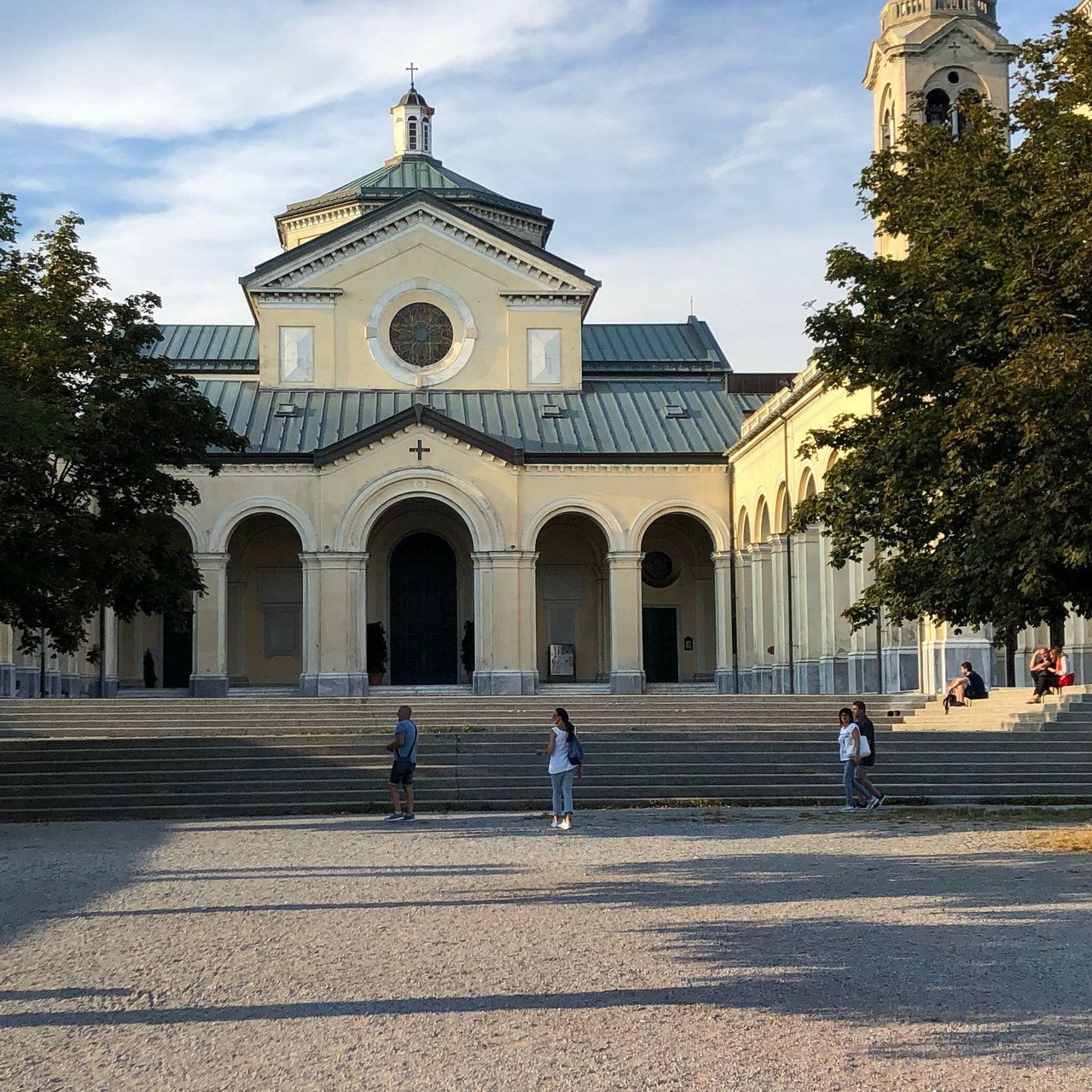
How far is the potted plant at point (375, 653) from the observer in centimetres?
4172

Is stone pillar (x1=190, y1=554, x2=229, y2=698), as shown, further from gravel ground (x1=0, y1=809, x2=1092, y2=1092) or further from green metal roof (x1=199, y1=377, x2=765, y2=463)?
gravel ground (x1=0, y1=809, x2=1092, y2=1092)

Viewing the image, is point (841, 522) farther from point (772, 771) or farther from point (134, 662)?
point (134, 662)

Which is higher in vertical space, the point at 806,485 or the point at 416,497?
the point at 416,497

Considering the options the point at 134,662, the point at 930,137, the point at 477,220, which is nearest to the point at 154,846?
the point at 930,137

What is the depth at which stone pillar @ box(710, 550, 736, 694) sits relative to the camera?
40.8 meters

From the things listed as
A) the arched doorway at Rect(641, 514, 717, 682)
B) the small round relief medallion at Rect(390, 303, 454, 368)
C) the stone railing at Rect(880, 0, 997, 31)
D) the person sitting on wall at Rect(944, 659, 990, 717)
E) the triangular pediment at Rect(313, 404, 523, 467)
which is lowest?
the person sitting on wall at Rect(944, 659, 990, 717)

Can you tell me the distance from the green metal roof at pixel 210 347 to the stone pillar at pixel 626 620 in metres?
14.1

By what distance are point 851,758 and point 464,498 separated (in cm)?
2016

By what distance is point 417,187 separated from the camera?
4850 cm

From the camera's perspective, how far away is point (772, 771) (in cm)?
2264

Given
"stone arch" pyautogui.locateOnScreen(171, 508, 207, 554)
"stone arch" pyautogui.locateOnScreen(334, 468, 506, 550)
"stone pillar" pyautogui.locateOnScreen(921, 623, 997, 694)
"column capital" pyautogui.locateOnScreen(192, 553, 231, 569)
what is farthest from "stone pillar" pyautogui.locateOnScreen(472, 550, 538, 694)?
"stone pillar" pyautogui.locateOnScreen(921, 623, 997, 694)

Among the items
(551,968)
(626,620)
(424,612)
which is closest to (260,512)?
(424,612)

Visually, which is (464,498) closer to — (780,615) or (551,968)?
(780,615)

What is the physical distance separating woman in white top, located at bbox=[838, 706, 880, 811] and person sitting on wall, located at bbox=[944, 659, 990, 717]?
22.3 ft
